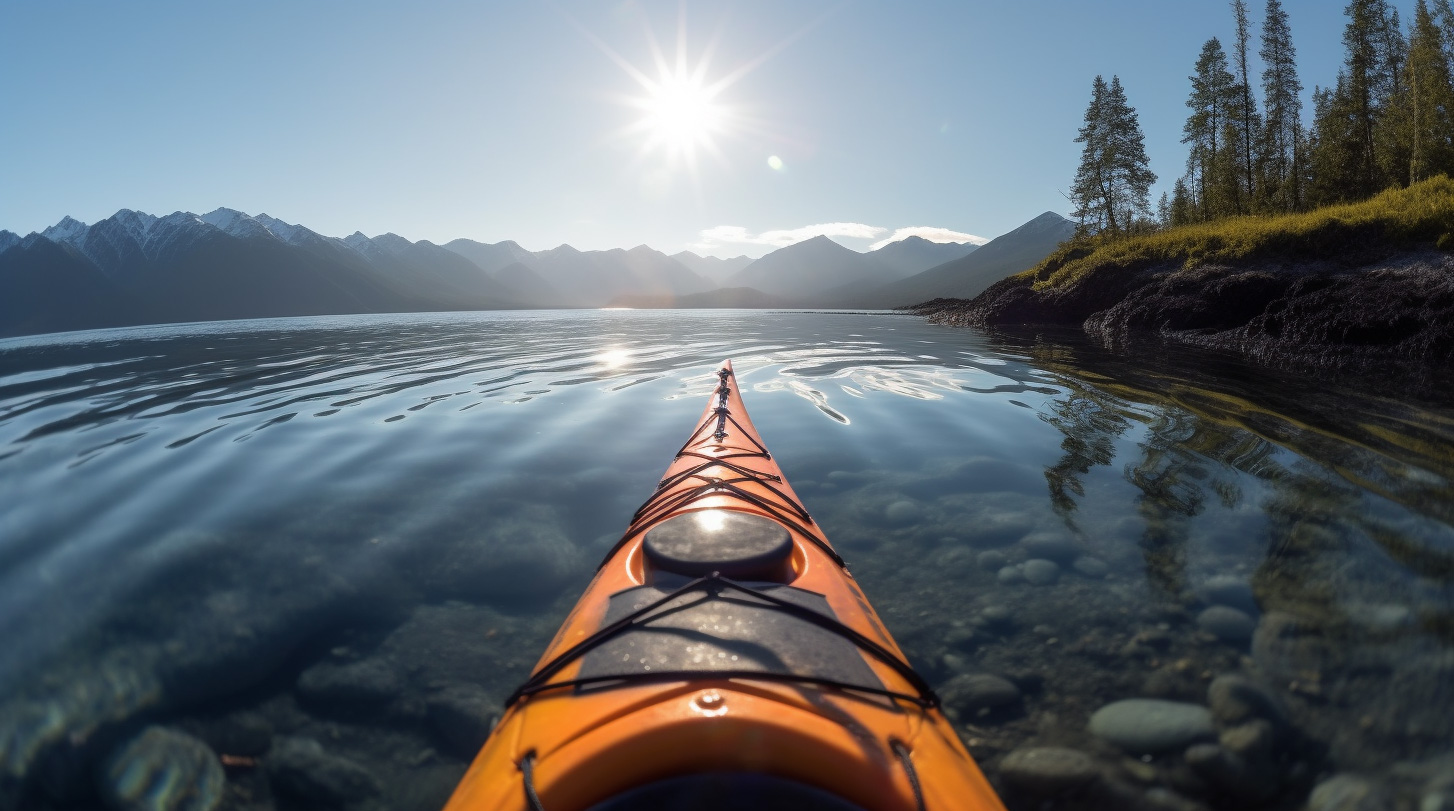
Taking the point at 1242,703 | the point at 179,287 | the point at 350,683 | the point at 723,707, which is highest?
the point at 179,287

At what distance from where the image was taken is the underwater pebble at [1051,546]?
4230mm

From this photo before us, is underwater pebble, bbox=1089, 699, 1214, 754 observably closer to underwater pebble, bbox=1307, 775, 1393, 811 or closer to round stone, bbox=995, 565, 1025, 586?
underwater pebble, bbox=1307, 775, 1393, 811

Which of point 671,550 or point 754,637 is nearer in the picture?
point 754,637

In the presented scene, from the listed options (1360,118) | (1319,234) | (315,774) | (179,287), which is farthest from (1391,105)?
(179,287)

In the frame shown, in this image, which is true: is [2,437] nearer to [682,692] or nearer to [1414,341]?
[682,692]

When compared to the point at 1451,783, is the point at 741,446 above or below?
above

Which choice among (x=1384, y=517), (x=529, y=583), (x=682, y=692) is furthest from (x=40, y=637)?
(x=1384, y=517)

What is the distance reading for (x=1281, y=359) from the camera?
1127 cm

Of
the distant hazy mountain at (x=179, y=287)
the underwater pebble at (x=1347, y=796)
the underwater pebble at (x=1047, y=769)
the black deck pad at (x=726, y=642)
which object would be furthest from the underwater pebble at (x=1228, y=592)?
the distant hazy mountain at (x=179, y=287)

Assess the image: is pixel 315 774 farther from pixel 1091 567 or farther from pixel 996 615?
pixel 1091 567

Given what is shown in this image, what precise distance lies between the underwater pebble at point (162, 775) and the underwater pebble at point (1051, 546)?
15.8ft

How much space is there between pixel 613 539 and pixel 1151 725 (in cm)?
360

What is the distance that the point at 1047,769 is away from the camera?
244 cm

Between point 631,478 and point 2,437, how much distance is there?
993 cm
